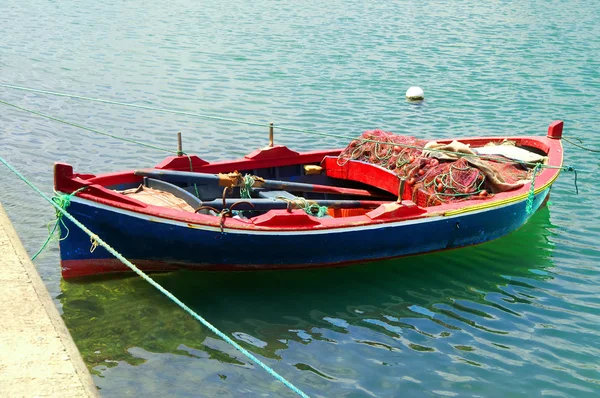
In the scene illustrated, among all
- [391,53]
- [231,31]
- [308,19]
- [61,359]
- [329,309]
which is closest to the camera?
[61,359]

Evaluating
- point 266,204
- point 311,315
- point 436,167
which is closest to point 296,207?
point 266,204

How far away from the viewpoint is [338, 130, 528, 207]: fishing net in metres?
10.6

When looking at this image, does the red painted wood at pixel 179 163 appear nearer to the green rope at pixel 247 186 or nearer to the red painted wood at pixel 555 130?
the green rope at pixel 247 186

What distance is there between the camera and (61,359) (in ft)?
17.9

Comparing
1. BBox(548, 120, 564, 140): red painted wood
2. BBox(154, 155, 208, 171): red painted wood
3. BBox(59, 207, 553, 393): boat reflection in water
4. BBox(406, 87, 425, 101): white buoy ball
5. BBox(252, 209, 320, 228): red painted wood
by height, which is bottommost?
BBox(59, 207, 553, 393): boat reflection in water

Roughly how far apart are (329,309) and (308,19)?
75.9 ft

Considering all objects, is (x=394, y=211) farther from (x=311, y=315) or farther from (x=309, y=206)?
(x=311, y=315)

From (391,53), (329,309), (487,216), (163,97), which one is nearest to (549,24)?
(391,53)

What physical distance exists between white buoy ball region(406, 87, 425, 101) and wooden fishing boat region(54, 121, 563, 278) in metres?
7.12

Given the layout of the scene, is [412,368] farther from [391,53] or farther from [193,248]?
[391,53]

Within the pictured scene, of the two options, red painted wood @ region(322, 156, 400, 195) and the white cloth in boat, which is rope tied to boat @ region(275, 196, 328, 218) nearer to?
red painted wood @ region(322, 156, 400, 195)

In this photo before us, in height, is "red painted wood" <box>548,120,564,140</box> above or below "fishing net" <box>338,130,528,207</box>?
above

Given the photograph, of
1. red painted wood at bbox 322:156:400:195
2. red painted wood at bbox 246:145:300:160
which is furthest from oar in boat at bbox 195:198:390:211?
red painted wood at bbox 246:145:300:160

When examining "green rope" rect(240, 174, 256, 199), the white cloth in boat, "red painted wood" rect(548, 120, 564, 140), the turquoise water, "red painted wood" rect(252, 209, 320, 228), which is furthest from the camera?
"red painted wood" rect(548, 120, 564, 140)
